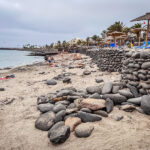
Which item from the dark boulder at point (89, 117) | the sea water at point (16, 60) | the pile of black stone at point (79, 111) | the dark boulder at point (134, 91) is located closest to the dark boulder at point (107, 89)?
the pile of black stone at point (79, 111)

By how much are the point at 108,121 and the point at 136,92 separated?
6.94 feet

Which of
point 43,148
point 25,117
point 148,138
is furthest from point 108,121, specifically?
point 25,117

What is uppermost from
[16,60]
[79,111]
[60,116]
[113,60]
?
[113,60]

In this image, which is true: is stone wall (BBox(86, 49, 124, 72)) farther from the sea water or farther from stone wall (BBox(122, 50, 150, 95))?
the sea water

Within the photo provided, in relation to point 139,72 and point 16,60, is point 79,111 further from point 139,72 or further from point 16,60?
point 16,60

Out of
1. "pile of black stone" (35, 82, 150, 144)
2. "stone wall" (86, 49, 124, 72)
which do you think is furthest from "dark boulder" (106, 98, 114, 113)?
"stone wall" (86, 49, 124, 72)

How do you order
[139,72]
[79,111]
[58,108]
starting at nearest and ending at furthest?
[79,111] → [58,108] → [139,72]

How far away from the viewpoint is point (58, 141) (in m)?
3.79

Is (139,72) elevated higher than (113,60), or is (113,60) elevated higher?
(113,60)

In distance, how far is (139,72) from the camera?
610cm

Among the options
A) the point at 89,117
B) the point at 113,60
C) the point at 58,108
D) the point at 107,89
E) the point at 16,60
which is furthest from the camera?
the point at 16,60

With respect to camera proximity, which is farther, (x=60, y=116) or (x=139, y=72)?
(x=139, y=72)

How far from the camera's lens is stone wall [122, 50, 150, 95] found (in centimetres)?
575

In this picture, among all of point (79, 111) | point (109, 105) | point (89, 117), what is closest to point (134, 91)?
point (109, 105)
